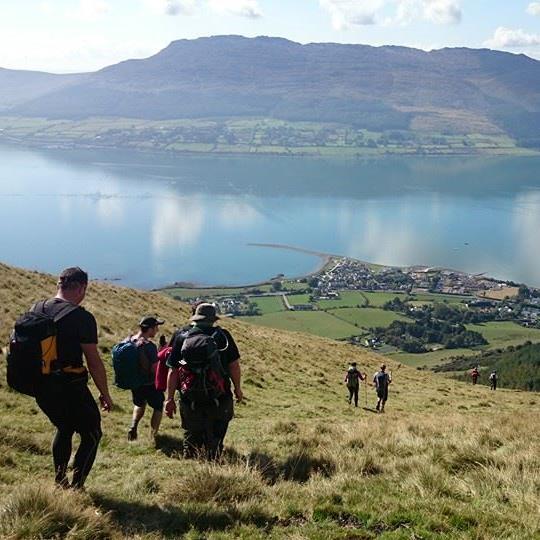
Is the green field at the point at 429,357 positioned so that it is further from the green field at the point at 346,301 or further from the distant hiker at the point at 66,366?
the distant hiker at the point at 66,366

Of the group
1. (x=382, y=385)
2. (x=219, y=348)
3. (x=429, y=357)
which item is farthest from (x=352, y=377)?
(x=429, y=357)

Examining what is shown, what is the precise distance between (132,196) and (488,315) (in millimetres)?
86591

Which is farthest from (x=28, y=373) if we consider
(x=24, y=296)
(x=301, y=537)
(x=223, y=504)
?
(x=24, y=296)

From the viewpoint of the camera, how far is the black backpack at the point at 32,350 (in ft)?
15.7

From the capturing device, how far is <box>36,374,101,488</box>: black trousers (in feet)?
16.2

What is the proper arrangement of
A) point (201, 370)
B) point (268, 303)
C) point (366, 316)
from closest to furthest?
1. point (201, 370)
2. point (366, 316)
3. point (268, 303)

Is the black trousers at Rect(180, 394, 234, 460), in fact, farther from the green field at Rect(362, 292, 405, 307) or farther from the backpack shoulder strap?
the green field at Rect(362, 292, 405, 307)

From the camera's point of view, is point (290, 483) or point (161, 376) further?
point (161, 376)

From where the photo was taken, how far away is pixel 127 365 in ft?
25.6

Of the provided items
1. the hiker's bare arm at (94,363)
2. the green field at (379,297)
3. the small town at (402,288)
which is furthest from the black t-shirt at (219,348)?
the green field at (379,297)

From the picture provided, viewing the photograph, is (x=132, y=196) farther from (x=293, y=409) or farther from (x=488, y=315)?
(x=293, y=409)

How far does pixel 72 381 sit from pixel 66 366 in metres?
0.15

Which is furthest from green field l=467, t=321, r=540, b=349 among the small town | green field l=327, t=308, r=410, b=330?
green field l=327, t=308, r=410, b=330

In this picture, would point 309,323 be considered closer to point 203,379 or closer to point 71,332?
point 203,379
